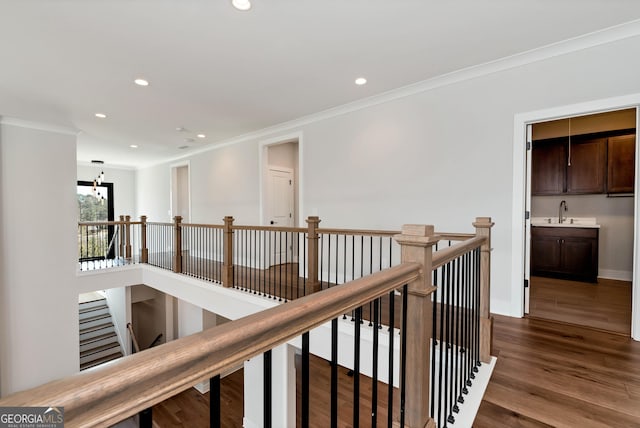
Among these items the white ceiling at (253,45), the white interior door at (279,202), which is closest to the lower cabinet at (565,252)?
the white ceiling at (253,45)

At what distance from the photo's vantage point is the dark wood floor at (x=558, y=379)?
1665mm

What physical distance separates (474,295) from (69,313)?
640 cm

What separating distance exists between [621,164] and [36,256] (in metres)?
9.16

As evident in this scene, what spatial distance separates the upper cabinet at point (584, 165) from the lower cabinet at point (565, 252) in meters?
0.67

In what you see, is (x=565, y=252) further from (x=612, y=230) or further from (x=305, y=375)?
(x=305, y=375)

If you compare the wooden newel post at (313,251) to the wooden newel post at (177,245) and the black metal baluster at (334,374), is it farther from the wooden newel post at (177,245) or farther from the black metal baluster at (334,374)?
the wooden newel post at (177,245)

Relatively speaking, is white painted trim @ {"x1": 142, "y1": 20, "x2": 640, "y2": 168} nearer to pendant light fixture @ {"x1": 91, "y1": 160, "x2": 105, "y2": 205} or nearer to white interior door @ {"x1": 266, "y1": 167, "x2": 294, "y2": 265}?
white interior door @ {"x1": 266, "y1": 167, "x2": 294, "y2": 265}

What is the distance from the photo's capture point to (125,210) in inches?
383

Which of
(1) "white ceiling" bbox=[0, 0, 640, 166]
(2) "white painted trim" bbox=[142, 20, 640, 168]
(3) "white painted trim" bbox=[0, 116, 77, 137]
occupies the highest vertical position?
(1) "white ceiling" bbox=[0, 0, 640, 166]

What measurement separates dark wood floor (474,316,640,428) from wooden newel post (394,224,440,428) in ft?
2.42

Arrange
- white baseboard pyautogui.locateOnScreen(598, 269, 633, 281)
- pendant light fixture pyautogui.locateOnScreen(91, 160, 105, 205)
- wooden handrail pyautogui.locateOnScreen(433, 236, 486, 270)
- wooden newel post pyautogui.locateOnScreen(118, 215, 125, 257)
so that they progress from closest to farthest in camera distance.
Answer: wooden handrail pyautogui.locateOnScreen(433, 236, 486, 270) → white baseboard pyautogui.locateOnScreen(598, 269, 633, 281) → wooden newel post pyautogui.locateOnScreen(118, 215, 125, 257) → pendant light fixture pyautogui.locateOnScreen(91, 160, 105, 205)

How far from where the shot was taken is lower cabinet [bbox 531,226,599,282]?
14.3 ft

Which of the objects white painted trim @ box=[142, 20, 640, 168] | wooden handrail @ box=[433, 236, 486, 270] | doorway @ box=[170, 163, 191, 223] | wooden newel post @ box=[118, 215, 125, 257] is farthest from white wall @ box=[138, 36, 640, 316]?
doorway @ box=[170, 163, 191, 223]

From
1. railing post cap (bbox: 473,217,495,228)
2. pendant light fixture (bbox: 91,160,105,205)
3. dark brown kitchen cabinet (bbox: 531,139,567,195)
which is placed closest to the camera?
railing post cap (bbox: 473,217,495,228)
